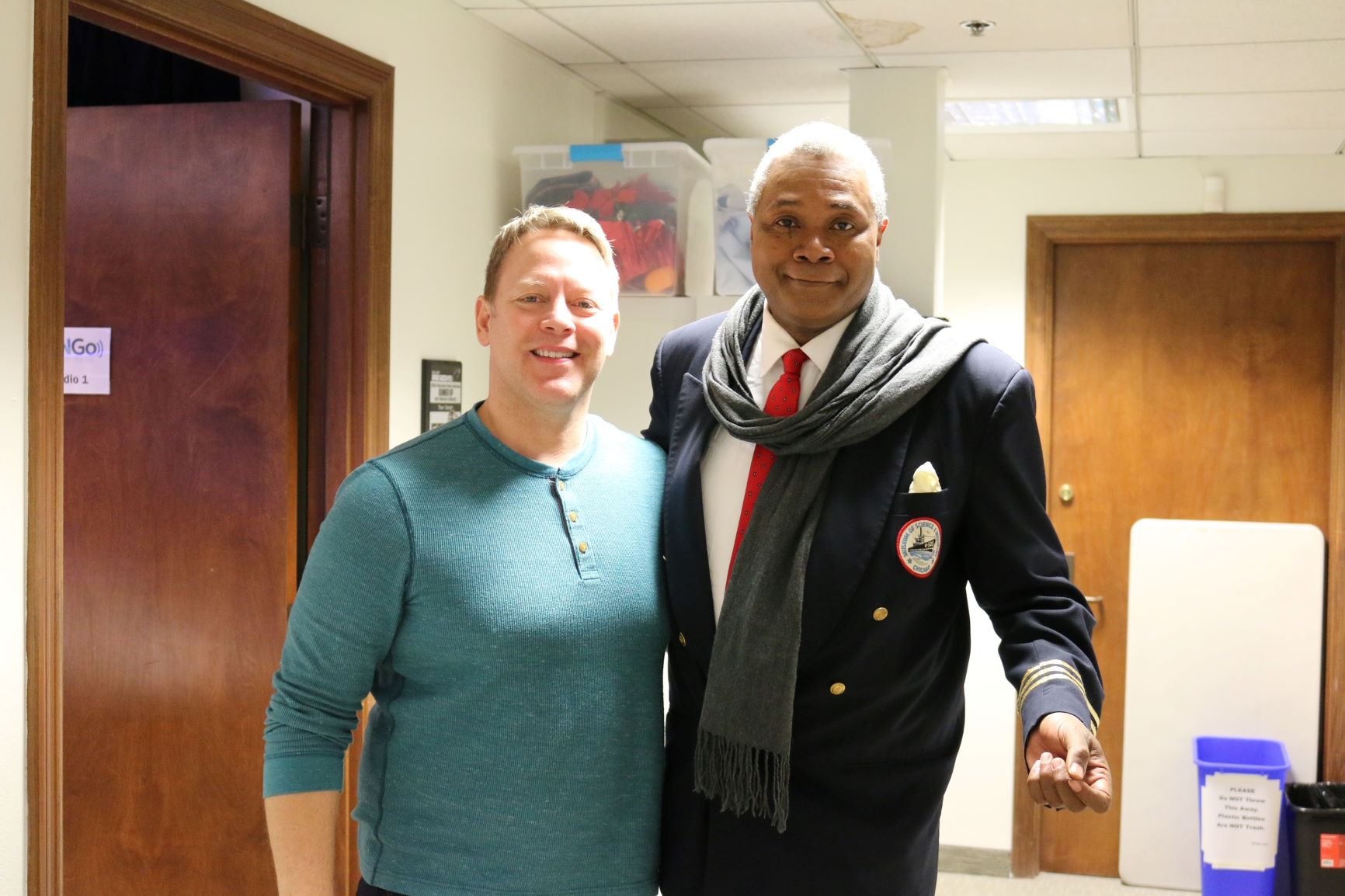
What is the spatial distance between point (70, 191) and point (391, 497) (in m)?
1.69

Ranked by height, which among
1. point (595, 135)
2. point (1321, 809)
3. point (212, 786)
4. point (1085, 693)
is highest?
point (595, 135)

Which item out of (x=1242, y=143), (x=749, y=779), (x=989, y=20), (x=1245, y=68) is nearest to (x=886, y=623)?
(x=749, y=779)

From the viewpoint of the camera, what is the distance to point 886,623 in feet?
4.96

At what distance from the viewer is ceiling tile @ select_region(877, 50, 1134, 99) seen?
120 inches

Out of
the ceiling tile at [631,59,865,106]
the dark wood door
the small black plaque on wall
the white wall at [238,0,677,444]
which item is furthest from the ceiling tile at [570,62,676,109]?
the dark wood door

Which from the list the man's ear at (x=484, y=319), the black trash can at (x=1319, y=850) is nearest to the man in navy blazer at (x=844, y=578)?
the man's ear at (x=484, y=319)

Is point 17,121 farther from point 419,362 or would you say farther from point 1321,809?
point 1321,809

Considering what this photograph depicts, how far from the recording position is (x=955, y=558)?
1581 millimetres

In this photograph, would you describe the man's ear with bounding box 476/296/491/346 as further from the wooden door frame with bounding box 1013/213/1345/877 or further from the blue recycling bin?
the blue recycling bin

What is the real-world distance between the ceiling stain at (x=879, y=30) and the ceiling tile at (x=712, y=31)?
3 centimetres

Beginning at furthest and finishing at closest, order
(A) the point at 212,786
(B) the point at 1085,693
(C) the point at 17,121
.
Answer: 1. (A) the point at 212,786
2. (C) the point at 17,121
3. (B) the point at 1085,693

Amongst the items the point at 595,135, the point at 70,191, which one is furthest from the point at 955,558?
the point at 595,135

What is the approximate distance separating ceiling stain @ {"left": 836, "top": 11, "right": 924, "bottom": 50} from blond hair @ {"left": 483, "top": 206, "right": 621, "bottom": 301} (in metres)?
1.39

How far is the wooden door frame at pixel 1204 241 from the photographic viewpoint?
14.1 feet
